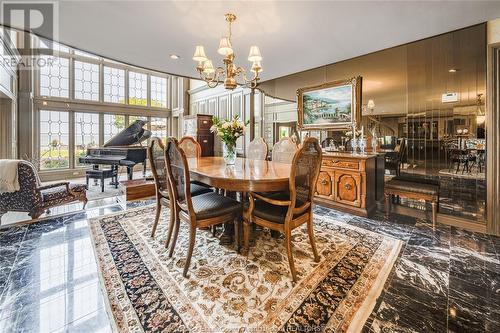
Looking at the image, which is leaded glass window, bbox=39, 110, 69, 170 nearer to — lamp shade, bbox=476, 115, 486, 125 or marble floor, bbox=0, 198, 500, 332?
marble floor, bbox=0, 198, 500, 332

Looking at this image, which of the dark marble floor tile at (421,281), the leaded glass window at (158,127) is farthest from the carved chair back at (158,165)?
the leaded glass window at (158,127)

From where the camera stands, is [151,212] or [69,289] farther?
[151,212]

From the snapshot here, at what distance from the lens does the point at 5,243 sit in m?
2.34

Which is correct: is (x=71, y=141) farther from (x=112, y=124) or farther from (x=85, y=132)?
(x=112, y=124)

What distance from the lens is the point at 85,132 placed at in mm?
6961

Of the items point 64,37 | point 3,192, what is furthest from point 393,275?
point 64,37

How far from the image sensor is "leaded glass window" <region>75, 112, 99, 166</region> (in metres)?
6.80

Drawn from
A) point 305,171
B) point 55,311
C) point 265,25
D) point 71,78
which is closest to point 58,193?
point 55,311

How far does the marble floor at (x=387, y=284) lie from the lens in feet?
4.54

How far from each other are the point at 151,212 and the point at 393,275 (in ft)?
10.3

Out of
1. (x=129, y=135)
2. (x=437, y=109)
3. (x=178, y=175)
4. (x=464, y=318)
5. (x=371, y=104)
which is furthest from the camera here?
(x=129, y=135)

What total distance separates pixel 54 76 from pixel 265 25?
6887mm

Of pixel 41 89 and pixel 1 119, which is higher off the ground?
pixel 41 89

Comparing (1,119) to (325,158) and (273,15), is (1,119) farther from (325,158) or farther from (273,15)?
(325,158)
